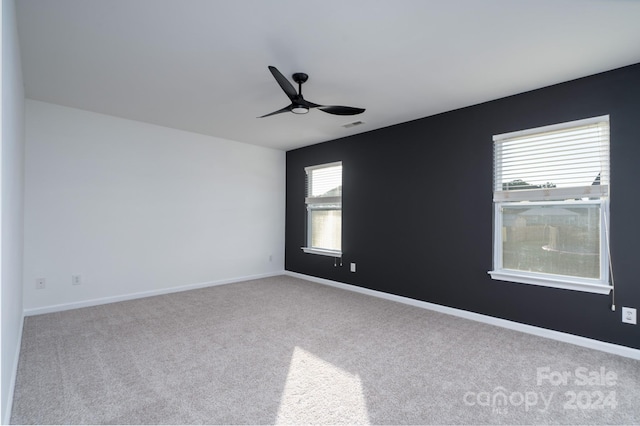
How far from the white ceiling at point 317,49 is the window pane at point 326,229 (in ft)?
7.10

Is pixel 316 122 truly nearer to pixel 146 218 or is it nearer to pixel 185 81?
pixel 185 81

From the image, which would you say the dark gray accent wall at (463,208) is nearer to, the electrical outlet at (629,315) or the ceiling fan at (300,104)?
the electrical outlet at (629,315)

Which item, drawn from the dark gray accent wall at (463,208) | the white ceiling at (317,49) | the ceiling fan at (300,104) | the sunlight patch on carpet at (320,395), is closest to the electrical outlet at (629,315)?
the dark gray accent wall at (463,208)

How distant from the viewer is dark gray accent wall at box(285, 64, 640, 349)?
2.75 metres

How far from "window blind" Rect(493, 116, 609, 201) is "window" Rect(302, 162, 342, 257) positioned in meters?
2.50

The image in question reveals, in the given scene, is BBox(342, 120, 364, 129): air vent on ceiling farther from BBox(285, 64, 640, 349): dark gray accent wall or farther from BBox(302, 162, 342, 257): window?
BBox(302, 162, 342, 257): window

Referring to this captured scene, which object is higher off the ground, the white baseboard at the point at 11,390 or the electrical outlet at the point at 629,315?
the electrical outlet at the point at 629,315

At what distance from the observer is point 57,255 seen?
3.80m

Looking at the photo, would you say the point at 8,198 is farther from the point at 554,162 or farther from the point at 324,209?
the point at 554,162

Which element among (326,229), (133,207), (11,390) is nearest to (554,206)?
(326,229)

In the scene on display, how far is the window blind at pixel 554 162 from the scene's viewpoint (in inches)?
114

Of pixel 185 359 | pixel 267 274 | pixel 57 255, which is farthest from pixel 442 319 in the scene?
pixel 57 255

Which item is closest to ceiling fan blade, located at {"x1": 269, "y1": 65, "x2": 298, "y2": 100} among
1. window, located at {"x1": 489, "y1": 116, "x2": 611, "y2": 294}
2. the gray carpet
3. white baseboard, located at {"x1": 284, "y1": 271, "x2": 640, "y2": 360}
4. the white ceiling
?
the white ceiling

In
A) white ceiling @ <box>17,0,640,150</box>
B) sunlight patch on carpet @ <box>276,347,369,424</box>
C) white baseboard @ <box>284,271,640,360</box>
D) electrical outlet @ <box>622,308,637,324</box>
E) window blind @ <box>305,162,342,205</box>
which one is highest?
white ceiling @ <box>17,0,640,150</box>
